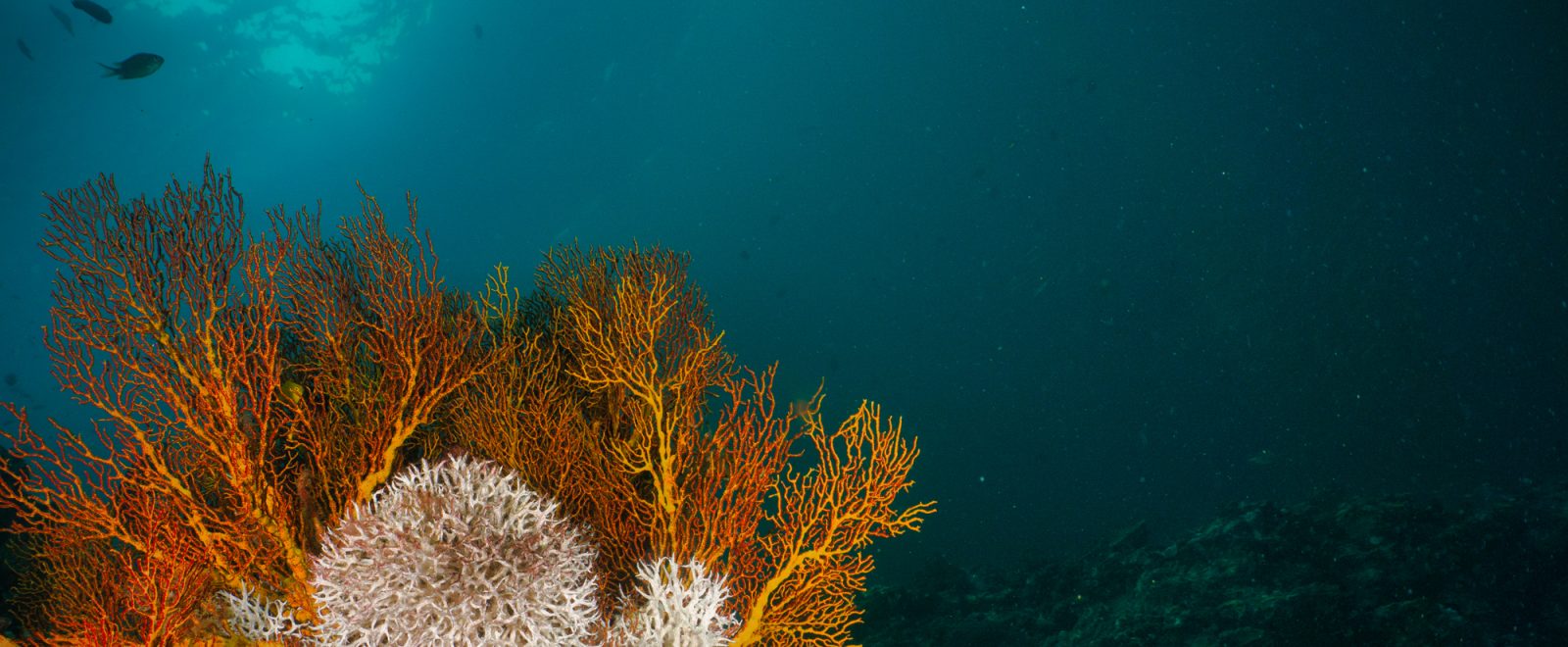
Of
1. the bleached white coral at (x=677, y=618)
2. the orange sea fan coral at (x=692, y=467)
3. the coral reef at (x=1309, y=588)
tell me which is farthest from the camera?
the coral reef at (x=1309, y=588)

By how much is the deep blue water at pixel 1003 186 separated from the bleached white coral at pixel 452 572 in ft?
89.7

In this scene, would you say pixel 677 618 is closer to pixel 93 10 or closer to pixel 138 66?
pixel 138 66

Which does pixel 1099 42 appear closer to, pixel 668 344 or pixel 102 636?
pixel 668 344

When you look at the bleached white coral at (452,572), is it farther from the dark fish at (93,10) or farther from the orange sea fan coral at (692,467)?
the dark fish at (93,10)

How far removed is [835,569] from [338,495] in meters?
3.41

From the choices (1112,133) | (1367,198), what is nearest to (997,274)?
(1112,133)

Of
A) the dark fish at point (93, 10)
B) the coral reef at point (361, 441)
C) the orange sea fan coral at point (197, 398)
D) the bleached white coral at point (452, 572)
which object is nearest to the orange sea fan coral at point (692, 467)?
the coral reef at point (361, 441)

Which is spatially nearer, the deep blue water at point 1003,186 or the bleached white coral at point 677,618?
the bleached white coral at point 677,618

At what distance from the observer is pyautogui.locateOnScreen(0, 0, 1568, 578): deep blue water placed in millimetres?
35469

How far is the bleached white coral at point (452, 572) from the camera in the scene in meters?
2.89

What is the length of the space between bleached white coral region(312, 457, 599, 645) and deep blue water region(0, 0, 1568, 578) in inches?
1076

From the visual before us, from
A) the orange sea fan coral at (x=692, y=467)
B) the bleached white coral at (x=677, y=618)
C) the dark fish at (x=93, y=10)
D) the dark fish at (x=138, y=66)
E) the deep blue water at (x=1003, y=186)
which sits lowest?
the bleached white coral at (x=677, y=618)

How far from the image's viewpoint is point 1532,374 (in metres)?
34.8

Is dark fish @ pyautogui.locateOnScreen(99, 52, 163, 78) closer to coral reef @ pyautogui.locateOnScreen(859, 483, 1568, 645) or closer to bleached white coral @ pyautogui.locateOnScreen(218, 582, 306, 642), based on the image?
bleached white coral @ pyautogui.locateOnScreen(218, 582, 306, 642)
